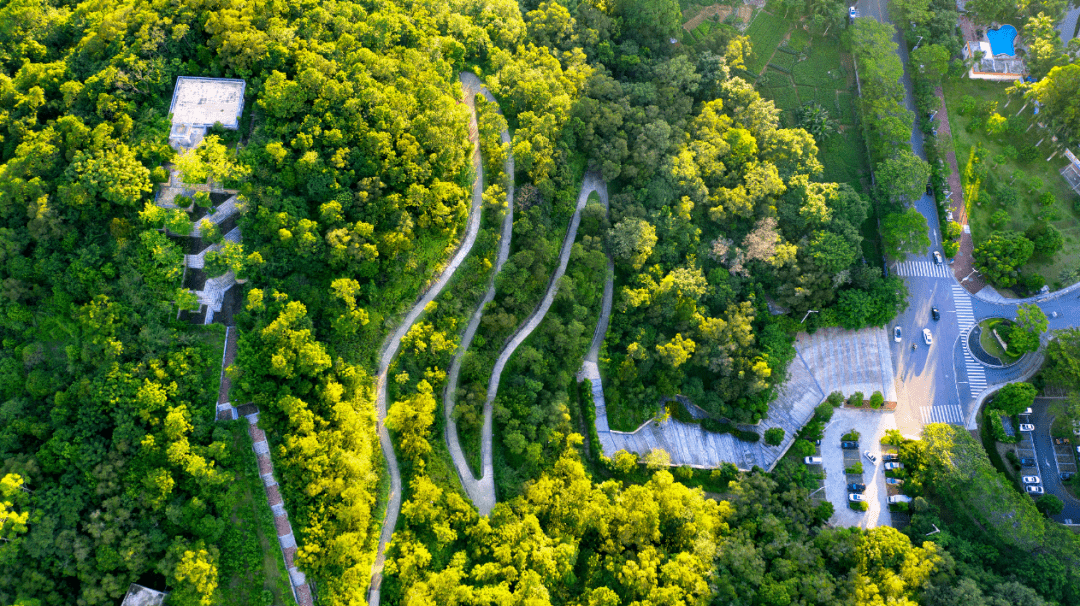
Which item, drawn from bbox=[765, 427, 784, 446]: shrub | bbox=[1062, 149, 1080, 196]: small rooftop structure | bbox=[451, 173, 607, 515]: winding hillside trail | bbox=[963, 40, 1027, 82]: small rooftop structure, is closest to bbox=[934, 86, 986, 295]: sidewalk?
bbox=[963, 40, 1027, 82]: small rooftop structure

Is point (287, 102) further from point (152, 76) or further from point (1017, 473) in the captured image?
point (1017, 473)

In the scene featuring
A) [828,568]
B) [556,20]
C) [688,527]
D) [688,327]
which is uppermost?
[556,20]

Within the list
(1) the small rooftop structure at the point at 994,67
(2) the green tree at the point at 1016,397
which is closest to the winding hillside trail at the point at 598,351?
(2) the green tree at the point at 1016,397

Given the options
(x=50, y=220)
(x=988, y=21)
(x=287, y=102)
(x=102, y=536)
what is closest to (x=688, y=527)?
(x=102, y=536)

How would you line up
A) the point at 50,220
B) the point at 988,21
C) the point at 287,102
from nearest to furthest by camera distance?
1. the point at 50,220
2. the point at 287,102
3. the point at 988,21

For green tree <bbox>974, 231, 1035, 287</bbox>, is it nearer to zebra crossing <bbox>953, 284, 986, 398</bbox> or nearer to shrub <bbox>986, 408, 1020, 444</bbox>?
zebra crossing <bbox>953, 284, 986, 398</bbox>

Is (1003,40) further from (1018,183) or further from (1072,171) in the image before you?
(1018,183)

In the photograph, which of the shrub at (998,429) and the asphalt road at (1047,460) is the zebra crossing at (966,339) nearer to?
the shrub at (998,429)

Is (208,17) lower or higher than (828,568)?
higher
